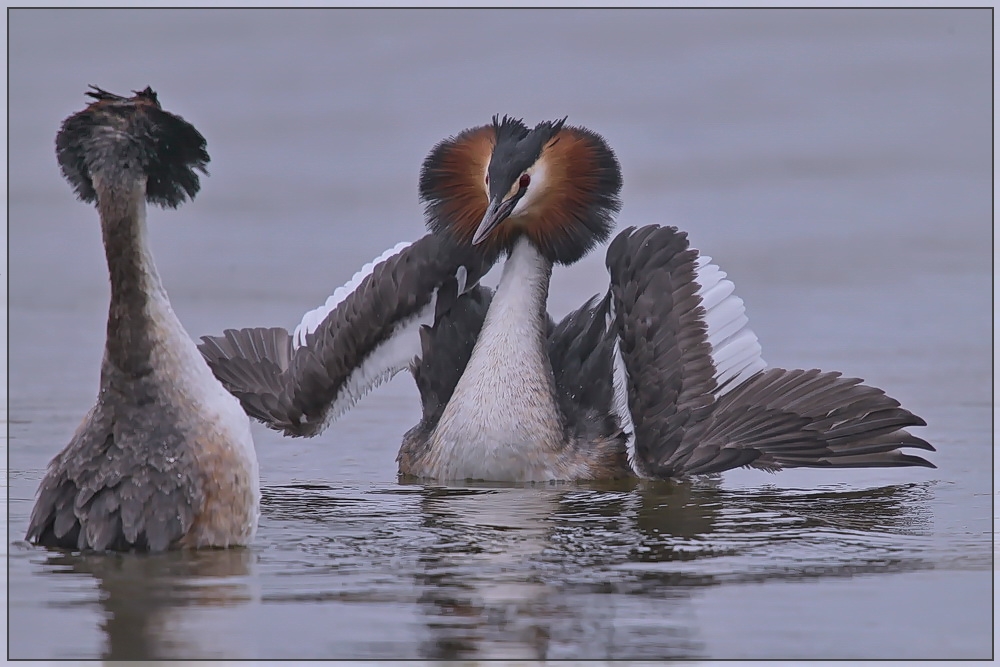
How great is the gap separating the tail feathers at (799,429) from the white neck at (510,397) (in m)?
0.75

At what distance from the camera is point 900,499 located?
31.0 feet

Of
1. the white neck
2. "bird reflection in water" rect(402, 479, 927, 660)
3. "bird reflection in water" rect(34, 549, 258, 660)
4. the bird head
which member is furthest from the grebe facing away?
the bird head

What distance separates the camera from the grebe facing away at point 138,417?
7477mm

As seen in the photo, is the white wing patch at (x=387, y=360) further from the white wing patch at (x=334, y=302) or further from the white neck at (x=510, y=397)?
the white wing patch at (x=334, y=302)

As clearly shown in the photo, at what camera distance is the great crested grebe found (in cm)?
1003

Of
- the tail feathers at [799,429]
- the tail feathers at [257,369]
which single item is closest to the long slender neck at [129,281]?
the tail feathers at [799,429]

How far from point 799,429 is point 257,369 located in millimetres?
3607

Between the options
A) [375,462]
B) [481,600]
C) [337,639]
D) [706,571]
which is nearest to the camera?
[337,639]

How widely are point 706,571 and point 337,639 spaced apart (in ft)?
5.71

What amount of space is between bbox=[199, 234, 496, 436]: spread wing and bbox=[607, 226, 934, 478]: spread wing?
991 millimetres

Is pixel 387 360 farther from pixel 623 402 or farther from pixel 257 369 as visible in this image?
pixel 623 402

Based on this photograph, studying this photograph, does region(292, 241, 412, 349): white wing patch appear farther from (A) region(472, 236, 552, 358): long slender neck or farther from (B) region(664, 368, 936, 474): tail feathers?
(B) region(664, 368, 936, 474): tail feathers

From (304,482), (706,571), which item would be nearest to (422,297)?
(304,482)

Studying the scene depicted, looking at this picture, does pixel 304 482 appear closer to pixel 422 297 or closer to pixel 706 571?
pixel 422 297
